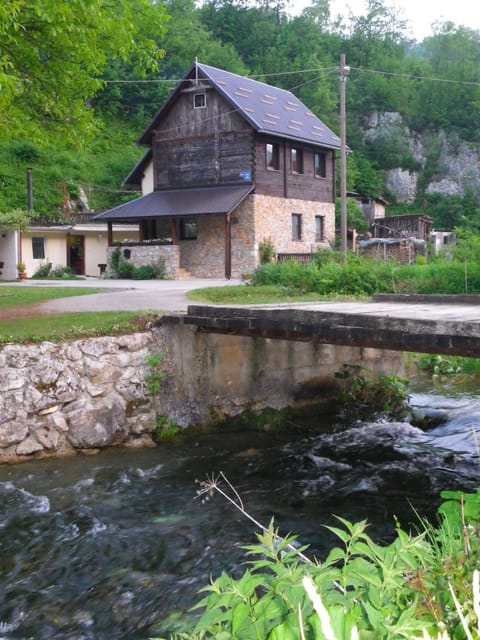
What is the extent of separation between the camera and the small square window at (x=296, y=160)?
34.8 metres

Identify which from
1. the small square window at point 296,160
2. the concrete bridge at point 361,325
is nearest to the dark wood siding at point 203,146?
the small square window at point 296,160

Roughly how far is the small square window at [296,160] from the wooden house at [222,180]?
0.05m

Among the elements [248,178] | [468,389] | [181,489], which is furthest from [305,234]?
[181,489]

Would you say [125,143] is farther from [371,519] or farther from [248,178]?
[371,519]

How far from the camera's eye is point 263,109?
34.3 metres

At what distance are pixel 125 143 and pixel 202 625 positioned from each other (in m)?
59.5

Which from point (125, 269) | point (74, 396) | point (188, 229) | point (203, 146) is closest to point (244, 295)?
point (74, 396)

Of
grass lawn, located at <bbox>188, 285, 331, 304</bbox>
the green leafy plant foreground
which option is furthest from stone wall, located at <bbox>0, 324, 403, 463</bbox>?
the green leafy plant foreground

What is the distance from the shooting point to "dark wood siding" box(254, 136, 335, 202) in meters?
32.3

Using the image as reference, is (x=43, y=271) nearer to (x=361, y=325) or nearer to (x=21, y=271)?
(x=21, y=271)

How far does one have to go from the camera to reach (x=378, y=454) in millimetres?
9734

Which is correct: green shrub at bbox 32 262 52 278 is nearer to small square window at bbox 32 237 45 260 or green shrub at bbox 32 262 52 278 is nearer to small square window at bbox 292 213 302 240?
small square window at bbox 32 237 45 260

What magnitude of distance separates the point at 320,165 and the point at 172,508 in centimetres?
3182

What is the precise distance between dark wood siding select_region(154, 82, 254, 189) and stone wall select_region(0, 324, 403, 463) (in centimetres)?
2163
